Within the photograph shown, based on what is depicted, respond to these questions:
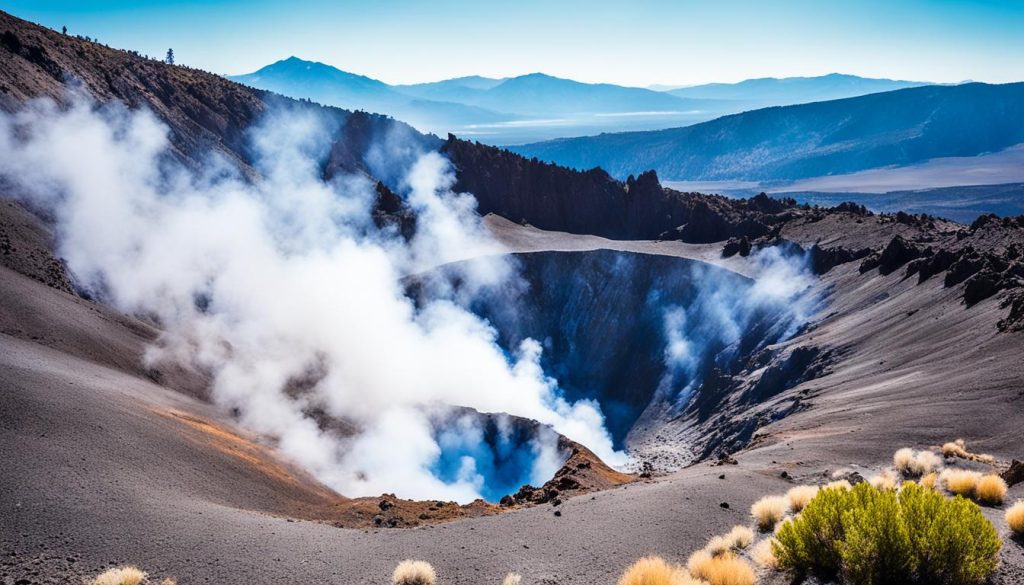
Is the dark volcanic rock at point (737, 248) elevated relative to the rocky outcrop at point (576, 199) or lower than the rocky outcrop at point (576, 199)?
lower

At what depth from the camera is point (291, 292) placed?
49.7 m

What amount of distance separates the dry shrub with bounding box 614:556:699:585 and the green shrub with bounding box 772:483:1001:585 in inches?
61.2

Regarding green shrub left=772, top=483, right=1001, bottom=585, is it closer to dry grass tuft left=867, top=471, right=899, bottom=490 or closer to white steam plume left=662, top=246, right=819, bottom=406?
dry grass tuft left=867, top=471, right=899, bottom=490

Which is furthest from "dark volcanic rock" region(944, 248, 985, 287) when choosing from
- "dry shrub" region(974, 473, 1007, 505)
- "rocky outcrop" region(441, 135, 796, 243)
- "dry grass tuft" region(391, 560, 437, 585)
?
"rocky outcrop" region(441, 135, 796, 243)

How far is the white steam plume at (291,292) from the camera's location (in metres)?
34.5

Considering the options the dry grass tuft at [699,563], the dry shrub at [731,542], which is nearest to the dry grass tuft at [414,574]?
the dry grass tuft at [699,563]

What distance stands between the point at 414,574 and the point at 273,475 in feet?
43.6

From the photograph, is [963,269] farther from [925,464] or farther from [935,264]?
[925,464]

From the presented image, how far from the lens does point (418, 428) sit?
123ft

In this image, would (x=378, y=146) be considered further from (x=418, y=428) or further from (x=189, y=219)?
(x=418, y=428)

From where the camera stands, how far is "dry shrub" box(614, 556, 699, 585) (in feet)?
33.1

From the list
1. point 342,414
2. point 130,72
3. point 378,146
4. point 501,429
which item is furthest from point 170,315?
point 378,146

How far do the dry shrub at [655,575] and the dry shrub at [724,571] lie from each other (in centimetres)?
31

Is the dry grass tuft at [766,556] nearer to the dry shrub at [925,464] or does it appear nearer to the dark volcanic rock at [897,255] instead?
the dry shrub at [925,464]
